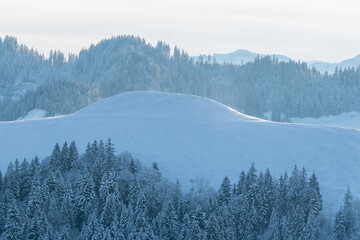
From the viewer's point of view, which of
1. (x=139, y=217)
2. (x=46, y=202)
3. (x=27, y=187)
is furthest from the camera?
(x=27, y=187)

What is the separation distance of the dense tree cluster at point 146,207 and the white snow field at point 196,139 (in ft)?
23.6

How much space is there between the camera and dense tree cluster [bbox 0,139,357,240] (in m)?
49.7

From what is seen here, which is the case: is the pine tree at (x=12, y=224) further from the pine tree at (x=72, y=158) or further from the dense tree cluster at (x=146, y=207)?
the pine tree at (x=72, y=158)

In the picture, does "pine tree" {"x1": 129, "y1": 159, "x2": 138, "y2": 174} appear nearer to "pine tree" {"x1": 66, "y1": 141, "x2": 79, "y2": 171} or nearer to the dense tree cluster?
the dense tree cluster

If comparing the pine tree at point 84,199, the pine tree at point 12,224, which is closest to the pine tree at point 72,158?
the pine tree at point 84,199

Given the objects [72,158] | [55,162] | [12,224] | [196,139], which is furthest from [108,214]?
[196,139]

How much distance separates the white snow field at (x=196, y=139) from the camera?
228ft

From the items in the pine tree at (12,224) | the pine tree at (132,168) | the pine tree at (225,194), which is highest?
the pine tree at (132,168)

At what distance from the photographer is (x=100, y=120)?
8588cm

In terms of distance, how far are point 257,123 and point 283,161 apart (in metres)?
14.2

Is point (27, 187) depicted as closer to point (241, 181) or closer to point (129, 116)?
point (241, 181)

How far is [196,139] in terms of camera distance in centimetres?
7919

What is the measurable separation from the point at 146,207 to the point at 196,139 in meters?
26.4

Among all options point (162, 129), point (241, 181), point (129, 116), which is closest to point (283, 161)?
point (241, 181)
